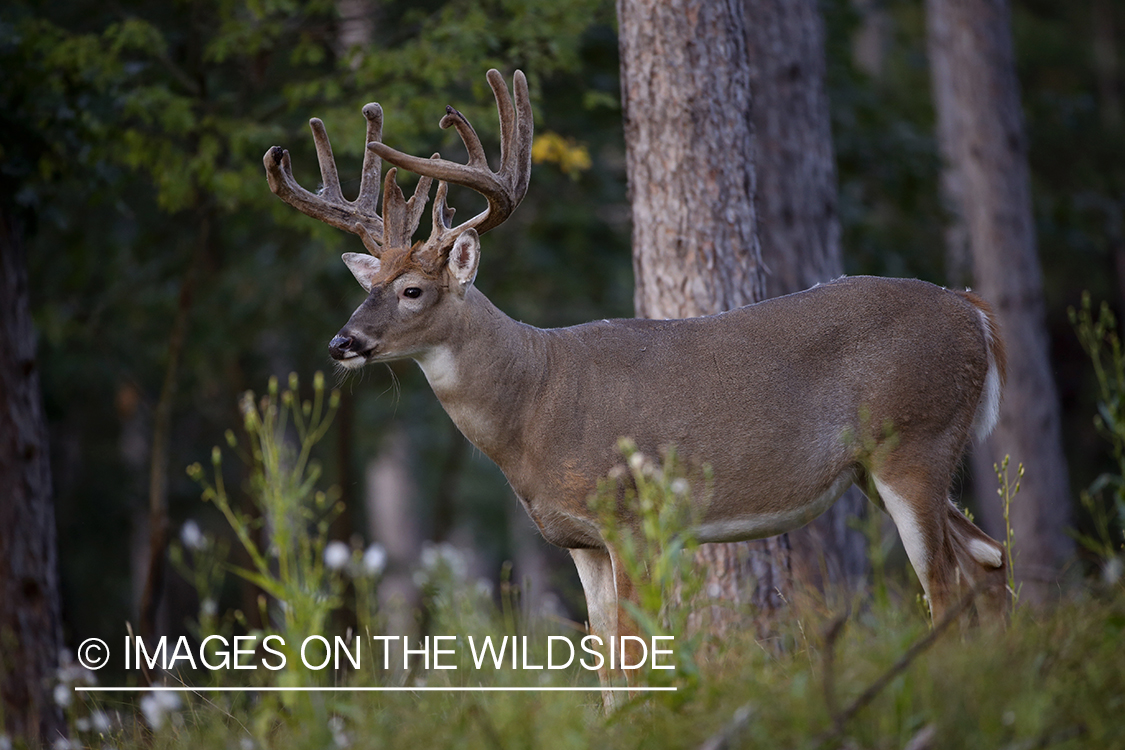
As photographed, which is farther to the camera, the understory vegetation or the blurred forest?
the blurred forest

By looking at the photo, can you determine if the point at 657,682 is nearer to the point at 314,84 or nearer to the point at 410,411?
the point at 314,84

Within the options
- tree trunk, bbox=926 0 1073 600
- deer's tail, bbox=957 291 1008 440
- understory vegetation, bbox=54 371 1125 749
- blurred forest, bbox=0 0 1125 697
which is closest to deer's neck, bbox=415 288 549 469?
blurred forest, bbox=0 0 1125 697

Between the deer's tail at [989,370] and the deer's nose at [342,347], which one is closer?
the deer's nose at [342,347]

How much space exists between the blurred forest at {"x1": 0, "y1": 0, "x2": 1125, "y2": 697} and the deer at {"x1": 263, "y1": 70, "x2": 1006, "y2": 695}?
0.75 meters

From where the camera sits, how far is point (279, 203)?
873 centimetres

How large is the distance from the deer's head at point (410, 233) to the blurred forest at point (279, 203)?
0.49m

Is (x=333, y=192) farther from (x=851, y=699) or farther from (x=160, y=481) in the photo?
(x=160, y=481)

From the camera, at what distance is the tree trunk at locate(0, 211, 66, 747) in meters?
7.17

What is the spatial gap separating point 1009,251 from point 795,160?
5016 mm

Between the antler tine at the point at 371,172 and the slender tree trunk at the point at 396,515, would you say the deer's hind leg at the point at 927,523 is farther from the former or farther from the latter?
the slender tree trunk at the point at 396,515

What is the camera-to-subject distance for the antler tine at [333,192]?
230 inches

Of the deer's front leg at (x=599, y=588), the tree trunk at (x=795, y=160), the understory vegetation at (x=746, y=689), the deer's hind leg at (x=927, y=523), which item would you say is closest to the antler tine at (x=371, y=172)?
the understory vegetation at (x=746, y=689)

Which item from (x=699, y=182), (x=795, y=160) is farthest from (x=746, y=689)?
(x=795, y=160)

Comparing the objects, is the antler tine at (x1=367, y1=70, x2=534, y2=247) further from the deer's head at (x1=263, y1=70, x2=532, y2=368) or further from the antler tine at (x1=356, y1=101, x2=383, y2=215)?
the antler tine at (x1=356, y1=101, x2=383, y2=215)
